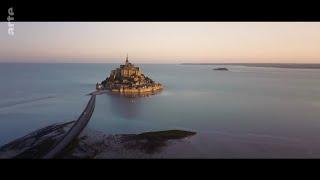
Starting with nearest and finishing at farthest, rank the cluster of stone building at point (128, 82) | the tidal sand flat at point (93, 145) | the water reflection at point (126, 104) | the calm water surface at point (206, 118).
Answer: the tidal sand flat at point (93, 145)
the calm water surface at point (206, 118)
the water reflection at point (126, 104)
the cluster of stone building at point (128, 82)

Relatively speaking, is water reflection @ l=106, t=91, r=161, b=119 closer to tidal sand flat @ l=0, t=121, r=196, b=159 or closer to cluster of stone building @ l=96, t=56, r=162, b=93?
cluster of stone building @ l=96, t=56, r=162, b=93

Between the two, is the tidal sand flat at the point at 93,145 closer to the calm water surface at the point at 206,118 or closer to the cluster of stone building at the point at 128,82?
the calm water surface at the point at 206,118

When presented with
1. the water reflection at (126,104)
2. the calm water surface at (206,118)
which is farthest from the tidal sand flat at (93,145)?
the water reflection at (126,104)

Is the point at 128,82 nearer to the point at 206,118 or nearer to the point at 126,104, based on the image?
the point at 126,104

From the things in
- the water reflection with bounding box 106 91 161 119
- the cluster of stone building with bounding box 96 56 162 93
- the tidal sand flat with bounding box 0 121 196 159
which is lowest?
the tidal sand flat with bounding box 0 121 196 159

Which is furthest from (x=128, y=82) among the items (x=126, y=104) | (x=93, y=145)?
(x=93, y=145)

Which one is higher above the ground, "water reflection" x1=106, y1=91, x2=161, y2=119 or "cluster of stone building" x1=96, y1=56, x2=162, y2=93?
"cluster of stone building" x1=96, y1=56, x2=162, y2=93

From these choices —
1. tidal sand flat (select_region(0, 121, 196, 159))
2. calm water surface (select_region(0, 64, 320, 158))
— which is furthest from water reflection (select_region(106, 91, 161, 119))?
tidal sand flat (select_region(0, 121, 196, 159))

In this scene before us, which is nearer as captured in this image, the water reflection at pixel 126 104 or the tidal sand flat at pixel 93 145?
the tidal sand flat at pixel 93 145
